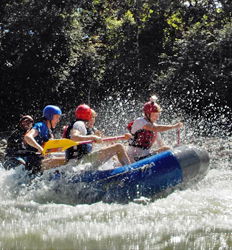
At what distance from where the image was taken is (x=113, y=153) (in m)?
6.10

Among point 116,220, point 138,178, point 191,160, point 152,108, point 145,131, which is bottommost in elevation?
point 116,220

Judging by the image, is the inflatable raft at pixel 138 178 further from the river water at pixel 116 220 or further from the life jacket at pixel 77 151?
the life jacket at pixel 77 151

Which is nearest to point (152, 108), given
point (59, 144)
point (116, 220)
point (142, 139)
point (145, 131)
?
point (145, 131)

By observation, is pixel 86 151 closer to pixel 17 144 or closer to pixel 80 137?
pixel 80 137

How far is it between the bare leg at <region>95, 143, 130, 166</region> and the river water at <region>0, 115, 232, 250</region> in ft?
2.04

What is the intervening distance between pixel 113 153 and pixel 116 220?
3.90 feet

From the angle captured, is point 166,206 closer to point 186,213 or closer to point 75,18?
point 186,213

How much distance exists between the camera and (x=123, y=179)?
5.87 m

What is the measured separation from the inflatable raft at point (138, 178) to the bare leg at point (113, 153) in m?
0.22

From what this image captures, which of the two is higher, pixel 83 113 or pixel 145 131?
pixel 83 113

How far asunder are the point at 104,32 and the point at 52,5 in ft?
15.7

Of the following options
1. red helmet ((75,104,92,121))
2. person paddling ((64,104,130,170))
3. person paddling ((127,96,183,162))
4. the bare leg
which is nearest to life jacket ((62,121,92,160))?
person paddling ((64,104,130,170))

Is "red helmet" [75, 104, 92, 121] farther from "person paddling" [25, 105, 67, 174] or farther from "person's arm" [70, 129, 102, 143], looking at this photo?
"person paddling" [25, 105, 67, 174]

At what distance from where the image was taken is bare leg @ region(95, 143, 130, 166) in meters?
6.03
